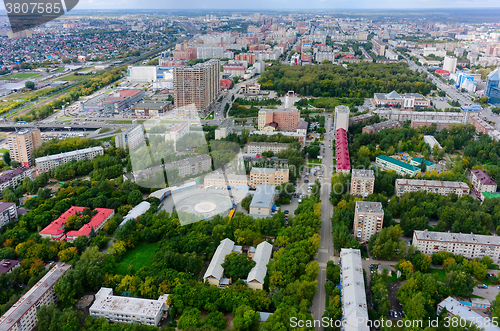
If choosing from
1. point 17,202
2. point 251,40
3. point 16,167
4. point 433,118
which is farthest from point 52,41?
point 433,118

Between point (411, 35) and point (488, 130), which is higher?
point (411, 35)

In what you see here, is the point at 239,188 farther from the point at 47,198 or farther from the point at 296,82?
the point at 296,82

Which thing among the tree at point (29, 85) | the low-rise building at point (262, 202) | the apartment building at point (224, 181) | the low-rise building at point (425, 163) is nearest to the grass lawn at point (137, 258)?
the low-rise building at point (262, 202)

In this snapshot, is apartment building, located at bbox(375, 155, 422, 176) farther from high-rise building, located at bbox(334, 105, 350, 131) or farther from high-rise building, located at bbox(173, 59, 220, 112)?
high-rise building, located at bbox(173, 59, 220, 112)

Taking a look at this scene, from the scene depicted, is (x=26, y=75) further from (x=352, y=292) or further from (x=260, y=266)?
(x=352, y=292)

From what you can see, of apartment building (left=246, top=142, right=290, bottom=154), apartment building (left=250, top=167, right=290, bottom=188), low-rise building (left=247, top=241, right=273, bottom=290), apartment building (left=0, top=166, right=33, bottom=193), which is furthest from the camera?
apartment building (left=246, top=142, right=290, bottom=154)

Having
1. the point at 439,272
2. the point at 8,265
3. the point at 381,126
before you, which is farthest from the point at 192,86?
the point at 439,272

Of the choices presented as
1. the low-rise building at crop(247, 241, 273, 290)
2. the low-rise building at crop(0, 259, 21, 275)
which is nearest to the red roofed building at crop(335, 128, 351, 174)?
the low-rise building at crop(247, 241, 273, 290)

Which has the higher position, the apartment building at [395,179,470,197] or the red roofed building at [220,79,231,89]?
the red roofed building at [220,79,231,89]
